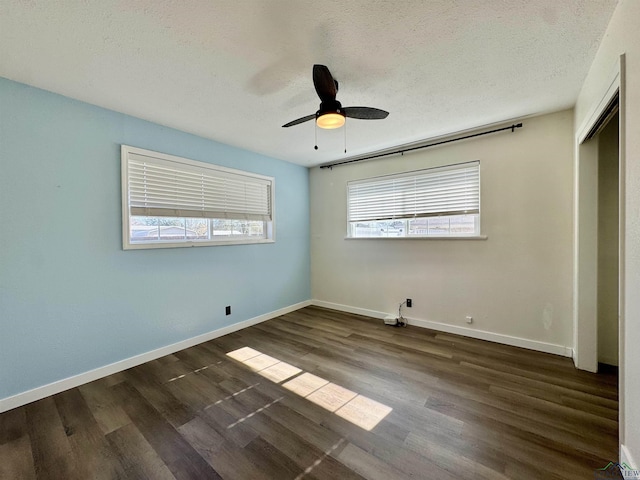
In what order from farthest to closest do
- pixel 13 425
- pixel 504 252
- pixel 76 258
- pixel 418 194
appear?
pixel 418 194 → pixel 504 252 → pixel 76 258 → pixel 13 425

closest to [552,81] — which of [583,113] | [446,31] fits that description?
[583,113]

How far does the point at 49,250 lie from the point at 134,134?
133cm

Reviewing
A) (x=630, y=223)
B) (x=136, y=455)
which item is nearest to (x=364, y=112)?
(x=630, y=223)

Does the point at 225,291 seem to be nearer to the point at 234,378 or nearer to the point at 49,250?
the point at 234,378

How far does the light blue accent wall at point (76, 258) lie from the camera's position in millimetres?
2072

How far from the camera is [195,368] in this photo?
8.68 ft

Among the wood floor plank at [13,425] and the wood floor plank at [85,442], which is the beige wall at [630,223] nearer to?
the wood floor plank at [85,442]

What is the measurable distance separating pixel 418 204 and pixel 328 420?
2.83 meters

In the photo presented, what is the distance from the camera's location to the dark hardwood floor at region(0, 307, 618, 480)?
1.52 meters

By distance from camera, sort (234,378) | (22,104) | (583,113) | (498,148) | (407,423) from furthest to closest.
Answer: (498,148) < (234,378) < (583,113) < (22,104) < (407,423)

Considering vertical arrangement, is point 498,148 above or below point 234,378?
above

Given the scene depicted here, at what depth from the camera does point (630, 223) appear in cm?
129

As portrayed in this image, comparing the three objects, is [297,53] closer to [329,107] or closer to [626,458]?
[329,107]

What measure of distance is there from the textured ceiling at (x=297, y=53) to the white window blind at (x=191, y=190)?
0.54 meters
